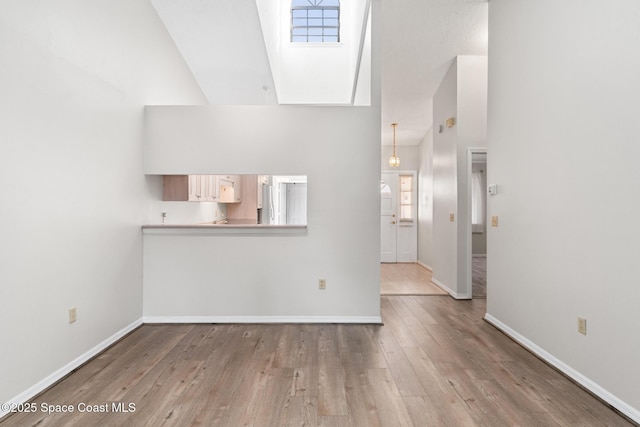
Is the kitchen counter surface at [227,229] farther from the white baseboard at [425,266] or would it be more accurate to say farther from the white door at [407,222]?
the white door at [407,222]

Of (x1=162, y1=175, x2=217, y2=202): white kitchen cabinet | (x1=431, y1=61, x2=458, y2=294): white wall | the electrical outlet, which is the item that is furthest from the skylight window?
the electrical outlet

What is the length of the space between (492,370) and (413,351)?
59cm

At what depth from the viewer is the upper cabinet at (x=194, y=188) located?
3.71 meters

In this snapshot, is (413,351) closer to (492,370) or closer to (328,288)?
(492,370)

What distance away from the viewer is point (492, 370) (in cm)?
242

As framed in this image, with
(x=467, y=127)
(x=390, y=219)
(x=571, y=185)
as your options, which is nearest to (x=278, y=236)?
(x=571, y=185)

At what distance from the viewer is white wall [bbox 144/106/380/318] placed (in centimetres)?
340

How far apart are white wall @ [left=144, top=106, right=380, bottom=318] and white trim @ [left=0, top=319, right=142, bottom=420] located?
506 mm

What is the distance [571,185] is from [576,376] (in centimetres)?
133

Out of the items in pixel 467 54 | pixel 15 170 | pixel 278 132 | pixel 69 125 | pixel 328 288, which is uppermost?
pixel 467 54

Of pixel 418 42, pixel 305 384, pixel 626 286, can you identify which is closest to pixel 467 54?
pixel 418 42

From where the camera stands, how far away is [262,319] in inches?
135

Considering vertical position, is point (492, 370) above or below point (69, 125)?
below

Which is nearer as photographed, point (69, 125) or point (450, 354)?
point (69, 125)
